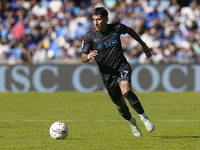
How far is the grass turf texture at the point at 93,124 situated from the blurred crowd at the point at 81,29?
3.62m

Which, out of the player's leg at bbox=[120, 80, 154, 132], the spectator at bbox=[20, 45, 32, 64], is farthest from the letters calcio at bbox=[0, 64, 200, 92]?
the player's leg at bbox=[120, 80, 154, 132]

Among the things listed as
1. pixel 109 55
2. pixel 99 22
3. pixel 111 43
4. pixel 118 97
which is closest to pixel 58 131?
pixel 118 97

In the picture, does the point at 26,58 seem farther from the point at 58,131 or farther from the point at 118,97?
the point at 58,131

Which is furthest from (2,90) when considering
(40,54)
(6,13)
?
(6,13)

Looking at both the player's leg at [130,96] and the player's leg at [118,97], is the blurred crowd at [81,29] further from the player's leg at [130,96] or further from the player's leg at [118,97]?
the player's leg at [130,96]

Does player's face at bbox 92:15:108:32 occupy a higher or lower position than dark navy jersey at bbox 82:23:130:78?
higher

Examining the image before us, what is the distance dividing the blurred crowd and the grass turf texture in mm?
3621

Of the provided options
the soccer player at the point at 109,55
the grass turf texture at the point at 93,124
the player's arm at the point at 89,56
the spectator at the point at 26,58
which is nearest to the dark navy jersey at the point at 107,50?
the soccer player at the point at 109,55

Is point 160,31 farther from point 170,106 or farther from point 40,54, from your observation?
point 170,106

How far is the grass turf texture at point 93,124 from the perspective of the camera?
21.4 feet

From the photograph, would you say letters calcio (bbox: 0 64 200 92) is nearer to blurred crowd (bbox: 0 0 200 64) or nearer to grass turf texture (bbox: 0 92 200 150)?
blurred crowd (bbox: 0 0 200 64)

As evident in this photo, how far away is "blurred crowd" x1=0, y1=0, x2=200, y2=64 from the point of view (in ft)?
64.6

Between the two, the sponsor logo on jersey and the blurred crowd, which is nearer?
the sponsor logo on jersey

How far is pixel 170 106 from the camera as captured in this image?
1372 centimetres
